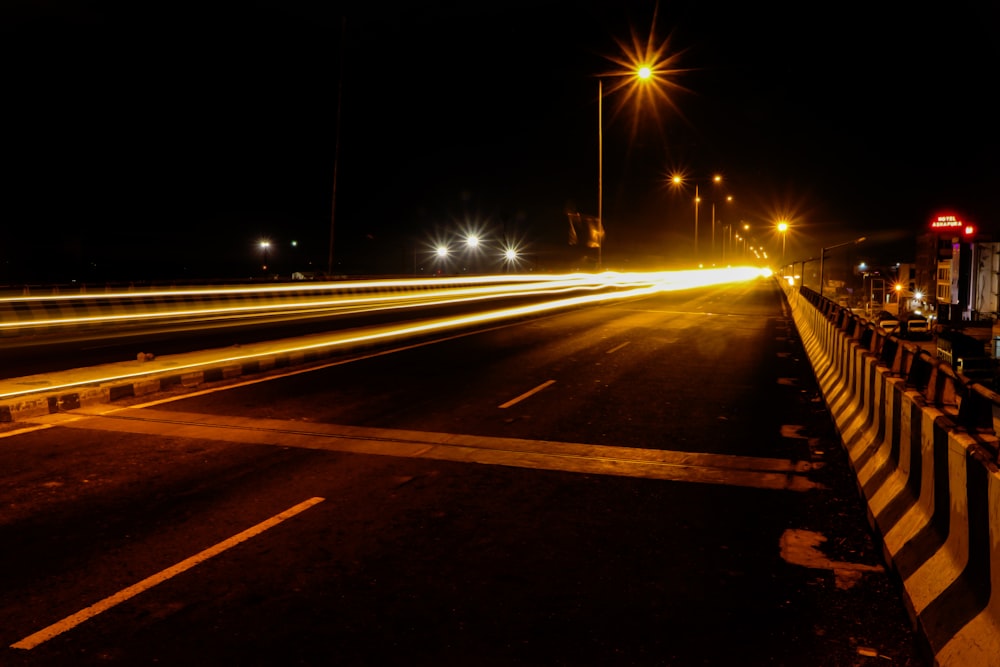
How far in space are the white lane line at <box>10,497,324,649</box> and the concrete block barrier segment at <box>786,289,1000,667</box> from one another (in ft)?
14.4

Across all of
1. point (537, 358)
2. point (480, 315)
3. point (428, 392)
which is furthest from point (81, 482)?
point (480, 315)

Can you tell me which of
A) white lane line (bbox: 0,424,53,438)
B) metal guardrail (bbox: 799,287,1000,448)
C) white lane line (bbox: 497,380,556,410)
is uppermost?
metal guardrail (bbox: 799,287,1000,448)

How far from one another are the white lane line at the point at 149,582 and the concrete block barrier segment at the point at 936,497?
14.4ft

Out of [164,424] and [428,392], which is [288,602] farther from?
[428,392]

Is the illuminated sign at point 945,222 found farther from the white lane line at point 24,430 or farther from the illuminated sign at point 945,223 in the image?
the white lane line at point 24,430

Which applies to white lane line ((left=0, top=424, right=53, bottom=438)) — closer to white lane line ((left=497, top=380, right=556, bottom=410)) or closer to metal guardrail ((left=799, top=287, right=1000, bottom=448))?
white lane line ((left=497, top=380, right=556, bottom=410))

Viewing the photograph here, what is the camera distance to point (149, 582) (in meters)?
4.99

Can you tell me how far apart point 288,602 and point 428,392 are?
7.67m

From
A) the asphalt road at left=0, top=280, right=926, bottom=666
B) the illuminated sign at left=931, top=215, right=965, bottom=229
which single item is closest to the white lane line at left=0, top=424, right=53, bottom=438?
the asphalt road at left=0, top=280, right=926, bottom=666

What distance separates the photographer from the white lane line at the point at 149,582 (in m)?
4.27

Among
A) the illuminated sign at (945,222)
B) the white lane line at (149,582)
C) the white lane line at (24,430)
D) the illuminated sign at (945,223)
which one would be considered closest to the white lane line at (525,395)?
the white lane line at (149,582)

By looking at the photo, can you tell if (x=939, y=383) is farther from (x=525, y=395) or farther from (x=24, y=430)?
(x=24, y=430)

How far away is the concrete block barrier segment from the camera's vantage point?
3.82 meters

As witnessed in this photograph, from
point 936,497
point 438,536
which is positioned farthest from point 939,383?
point 438,536
